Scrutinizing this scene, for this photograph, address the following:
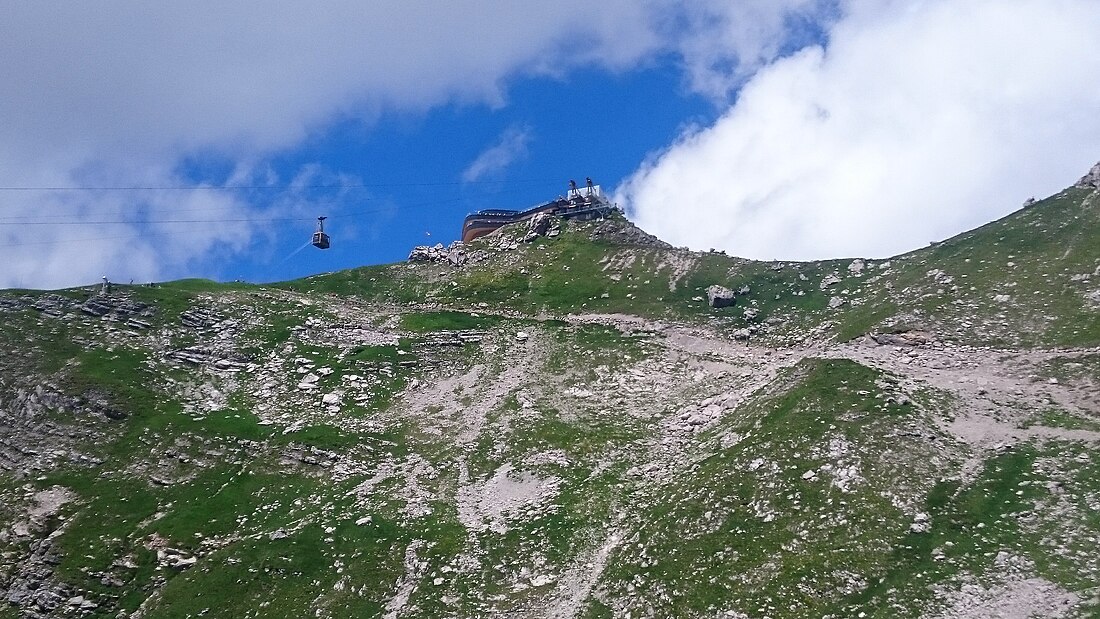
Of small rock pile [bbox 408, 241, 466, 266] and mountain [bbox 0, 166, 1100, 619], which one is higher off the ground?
small rock pile [bbox 408, 241, 466, 266]

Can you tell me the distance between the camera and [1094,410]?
44719mm

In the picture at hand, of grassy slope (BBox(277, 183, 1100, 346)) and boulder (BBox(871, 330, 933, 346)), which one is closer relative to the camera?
boulder (BBox(871, 330, 933, 346))

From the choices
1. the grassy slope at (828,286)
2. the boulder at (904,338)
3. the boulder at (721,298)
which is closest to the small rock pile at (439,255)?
the grassy slope at (828,286)

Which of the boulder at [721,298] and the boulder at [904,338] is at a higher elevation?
the boulder at [721,298]

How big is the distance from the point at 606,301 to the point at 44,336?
4822cm

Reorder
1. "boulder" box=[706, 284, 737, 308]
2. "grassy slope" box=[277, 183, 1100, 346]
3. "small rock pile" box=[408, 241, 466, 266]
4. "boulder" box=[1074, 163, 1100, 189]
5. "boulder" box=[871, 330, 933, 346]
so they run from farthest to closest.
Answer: "small rock pile" box=[408, 241, 466, 266], "boulder" box=[706, 284, 737, 308], "boulder" box=[1074, 163, 1100, 189], "grassy slope" box=[277, 183, 1100, 346], "boulder" box=[871, 330, 933, 346]

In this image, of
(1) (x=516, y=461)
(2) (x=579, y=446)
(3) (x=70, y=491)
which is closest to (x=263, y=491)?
(3) (x=70, y=491)

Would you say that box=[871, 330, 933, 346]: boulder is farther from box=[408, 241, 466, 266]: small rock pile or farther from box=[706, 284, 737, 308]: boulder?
box=[408, 241, 466, 266]: small rock pile

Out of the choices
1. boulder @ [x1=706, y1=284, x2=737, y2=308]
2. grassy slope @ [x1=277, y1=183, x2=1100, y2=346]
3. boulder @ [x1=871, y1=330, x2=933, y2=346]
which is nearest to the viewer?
boulder @ [x1=871, y1=330, x2=933, y2=346]

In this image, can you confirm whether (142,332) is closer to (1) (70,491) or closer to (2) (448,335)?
(1) (70,491)

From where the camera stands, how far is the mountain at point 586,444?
125 feet

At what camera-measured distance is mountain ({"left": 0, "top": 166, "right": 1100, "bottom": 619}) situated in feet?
125

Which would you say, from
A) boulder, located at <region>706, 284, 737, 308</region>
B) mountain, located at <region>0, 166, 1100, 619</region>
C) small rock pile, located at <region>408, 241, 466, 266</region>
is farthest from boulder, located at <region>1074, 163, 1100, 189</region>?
small rock pile, located at <region>408, 241, 466, 266</region>

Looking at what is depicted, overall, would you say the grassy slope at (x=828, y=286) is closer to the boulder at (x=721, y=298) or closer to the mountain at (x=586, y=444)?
the mountain at (x=586, y=444)
